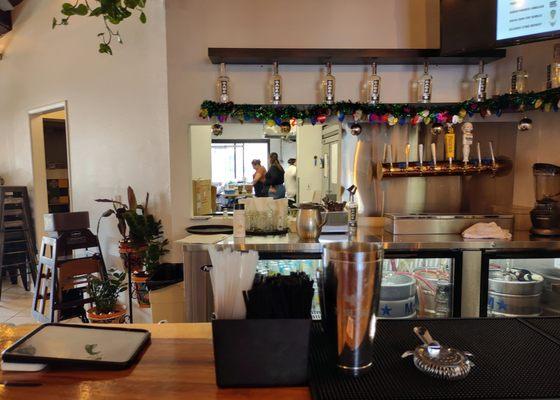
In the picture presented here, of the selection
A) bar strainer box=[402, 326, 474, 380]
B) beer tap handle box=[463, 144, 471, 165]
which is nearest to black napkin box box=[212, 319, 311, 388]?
bar strainer box=[402, 326, 474, 380]

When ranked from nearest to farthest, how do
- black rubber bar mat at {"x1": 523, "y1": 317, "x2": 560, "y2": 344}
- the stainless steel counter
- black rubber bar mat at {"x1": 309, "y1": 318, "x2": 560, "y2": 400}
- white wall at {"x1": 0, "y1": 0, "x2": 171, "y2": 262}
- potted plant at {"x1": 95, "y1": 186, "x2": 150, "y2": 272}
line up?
black rubber bar mat at {"x1": 309, "y1": 318, "x2": 560, "y2": 400} < black rubber bar mat at {"x1": 523, "y1": 317, "x2": 560, "y2": 344} < the stainless steel counter < potted plant at {"x1": 95, "y1": 186, "x2": 150, "y2": 272} < white wall at {"x1": 0, "y1": 0, "x2": 171, "y2": 262}

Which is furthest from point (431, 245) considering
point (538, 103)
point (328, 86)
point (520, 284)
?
point (328, 86)

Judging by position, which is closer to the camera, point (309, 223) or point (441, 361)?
point (441, 361)

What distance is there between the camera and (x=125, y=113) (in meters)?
3.99

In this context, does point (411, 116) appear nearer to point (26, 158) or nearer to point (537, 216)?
point (537, 216)

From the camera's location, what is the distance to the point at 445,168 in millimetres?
3088

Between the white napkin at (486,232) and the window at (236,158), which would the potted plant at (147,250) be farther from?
the white napkin at (486,232)

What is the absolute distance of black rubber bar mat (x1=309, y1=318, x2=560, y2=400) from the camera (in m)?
0.84

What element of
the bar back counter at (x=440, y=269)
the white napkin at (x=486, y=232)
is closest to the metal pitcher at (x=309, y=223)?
the bar back counter at (x=440, y=269)

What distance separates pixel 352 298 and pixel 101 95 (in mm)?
4082

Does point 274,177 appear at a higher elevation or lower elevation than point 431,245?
higher

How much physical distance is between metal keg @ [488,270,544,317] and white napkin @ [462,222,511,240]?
33cm

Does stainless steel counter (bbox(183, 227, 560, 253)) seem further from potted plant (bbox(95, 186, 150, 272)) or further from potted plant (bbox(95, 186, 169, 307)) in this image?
potted plant (bbox(95, 186, 150, 272))

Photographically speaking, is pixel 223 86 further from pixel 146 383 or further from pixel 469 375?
pixel 469 375
